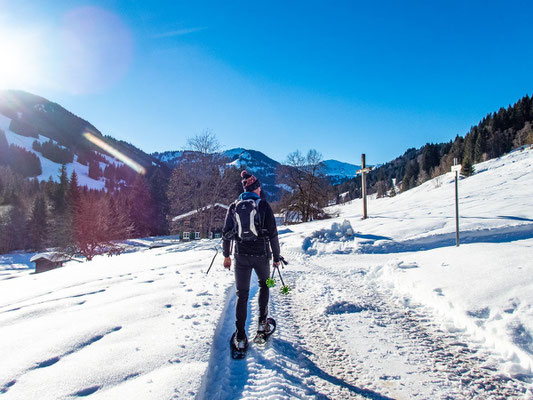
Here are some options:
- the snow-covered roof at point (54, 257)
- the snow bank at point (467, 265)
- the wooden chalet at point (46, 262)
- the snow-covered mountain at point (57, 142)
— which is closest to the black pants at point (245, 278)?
the snow bank at point (467, 265)

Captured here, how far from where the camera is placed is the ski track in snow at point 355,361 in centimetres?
266

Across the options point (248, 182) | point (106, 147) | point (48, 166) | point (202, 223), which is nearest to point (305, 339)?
point (248, 182)

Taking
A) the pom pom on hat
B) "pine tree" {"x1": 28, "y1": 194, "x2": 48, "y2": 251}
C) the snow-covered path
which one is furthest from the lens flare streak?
the snow-covered path

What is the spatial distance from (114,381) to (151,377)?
340 mm

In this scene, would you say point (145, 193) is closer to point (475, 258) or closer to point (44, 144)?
point (475, 258)

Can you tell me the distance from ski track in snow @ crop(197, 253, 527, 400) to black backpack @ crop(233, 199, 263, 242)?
148 centimetres

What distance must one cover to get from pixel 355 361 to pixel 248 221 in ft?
7.10

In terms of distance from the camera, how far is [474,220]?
1184cm

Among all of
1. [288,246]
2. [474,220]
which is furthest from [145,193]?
[474,220]

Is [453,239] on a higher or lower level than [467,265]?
higher

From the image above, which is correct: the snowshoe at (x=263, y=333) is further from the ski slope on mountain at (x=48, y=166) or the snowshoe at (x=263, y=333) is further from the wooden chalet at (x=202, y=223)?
the ski slope on mountain at (x=48, y=166)

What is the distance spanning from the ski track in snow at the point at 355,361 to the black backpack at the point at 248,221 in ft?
4.84

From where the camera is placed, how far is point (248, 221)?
368cm

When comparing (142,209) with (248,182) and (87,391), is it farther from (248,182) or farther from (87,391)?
(87,391)
